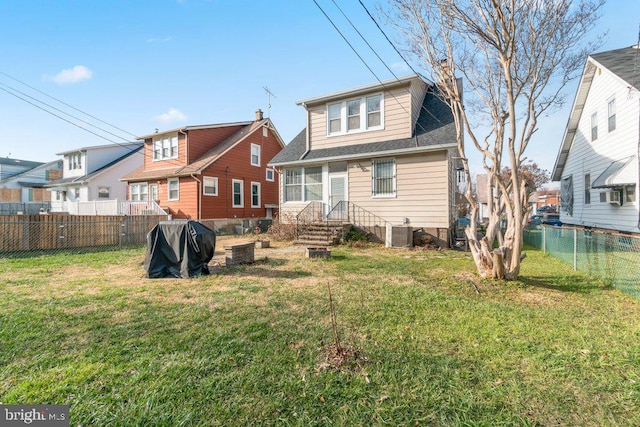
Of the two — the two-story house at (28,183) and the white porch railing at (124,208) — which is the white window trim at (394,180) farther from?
the two-story house at (28,183)

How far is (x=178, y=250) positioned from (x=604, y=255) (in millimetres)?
9203

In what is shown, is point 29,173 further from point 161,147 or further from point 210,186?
point 210,186

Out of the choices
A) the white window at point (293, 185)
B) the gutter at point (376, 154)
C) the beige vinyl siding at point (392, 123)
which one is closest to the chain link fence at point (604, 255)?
the gutter at point (376, 154)

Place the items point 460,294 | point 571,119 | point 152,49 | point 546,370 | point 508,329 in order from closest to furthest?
point 546,370 → point 508,329 → point 460,294 → point 152,49 → point 571,119

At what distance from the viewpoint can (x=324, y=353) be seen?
297 centimetres

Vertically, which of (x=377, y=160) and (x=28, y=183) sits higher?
(x=28, y=183)

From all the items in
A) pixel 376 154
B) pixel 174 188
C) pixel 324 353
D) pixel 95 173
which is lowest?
pixel 324 353

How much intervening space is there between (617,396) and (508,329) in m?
1.27

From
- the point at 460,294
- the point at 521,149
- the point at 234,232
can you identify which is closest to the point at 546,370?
the point at 460,294

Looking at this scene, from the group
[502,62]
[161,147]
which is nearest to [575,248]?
[502,62]

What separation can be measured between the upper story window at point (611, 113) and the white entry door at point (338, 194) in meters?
9.92

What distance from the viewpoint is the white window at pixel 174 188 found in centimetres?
1735

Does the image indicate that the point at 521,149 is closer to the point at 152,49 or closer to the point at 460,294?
the point at 460,294

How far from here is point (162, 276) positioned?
6418 mm
